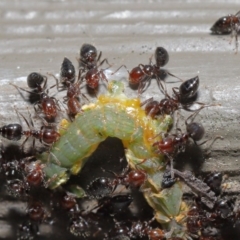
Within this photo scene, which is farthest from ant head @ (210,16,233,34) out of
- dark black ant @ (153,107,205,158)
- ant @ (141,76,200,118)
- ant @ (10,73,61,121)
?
ant @ (10,73,61,121)

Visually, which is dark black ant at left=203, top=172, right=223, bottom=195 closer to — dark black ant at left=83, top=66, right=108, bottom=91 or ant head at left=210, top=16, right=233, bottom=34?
dark black ant at left=83, top=66, right=108, bottom=91

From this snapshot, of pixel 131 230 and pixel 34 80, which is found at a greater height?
pixel 34 80

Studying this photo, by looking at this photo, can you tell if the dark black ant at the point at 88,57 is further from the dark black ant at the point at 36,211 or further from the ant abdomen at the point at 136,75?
the dark black ant at the point at 36,211

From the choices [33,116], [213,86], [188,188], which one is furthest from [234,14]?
[33,116]

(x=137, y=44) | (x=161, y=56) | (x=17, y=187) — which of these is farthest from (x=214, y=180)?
(x=17, y=187)

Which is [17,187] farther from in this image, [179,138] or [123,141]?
[179,138]

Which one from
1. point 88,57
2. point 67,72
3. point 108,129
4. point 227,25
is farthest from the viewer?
point 227,25

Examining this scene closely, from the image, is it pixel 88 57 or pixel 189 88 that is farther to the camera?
pixel 88 57

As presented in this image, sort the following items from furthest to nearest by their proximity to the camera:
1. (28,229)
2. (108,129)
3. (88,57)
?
(28,229)
(88,57)
(108,129)
